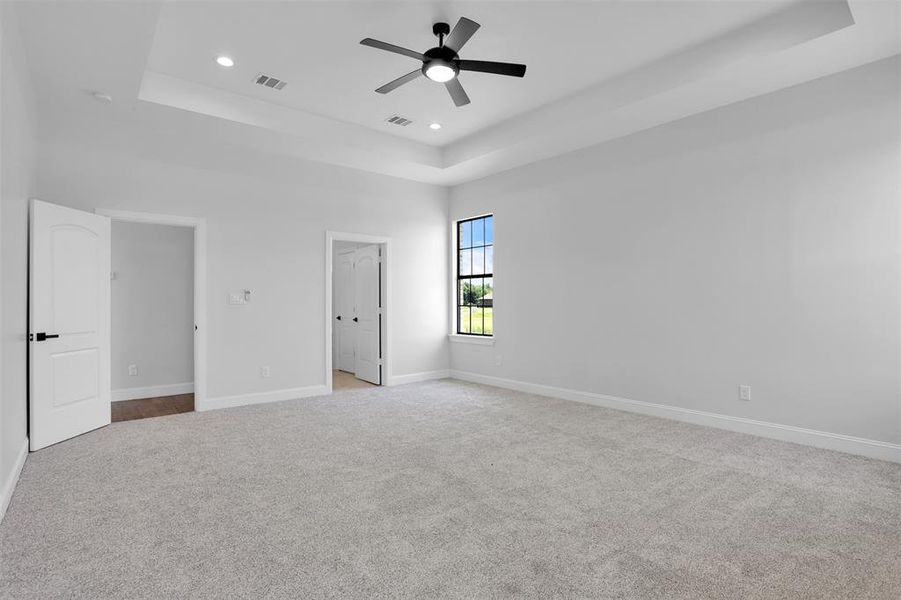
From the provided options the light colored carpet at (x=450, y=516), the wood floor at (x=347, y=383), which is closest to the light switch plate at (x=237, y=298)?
the light colored carpet at (x=450, y=516)

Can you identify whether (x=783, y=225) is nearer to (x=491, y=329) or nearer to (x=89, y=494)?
(x=491, y=329)

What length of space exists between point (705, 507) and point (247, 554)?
8.08ft

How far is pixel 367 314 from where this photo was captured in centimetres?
700

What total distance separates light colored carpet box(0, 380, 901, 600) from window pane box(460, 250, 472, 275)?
329cm

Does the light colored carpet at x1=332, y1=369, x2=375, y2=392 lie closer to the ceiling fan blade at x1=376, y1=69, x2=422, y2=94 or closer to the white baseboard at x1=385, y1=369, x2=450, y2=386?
the white baseboard at x1=385, y1=369, x2=450, y2=386

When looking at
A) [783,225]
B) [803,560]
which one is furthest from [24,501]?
[783,225]

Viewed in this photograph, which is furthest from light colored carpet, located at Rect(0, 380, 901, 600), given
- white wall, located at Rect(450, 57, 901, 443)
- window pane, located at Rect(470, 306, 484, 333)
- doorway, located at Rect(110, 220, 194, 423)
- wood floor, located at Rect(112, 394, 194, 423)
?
window pane, located at Rect(470, 306, 484, 333)

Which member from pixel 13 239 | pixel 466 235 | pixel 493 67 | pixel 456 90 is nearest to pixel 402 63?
pixel 456 90

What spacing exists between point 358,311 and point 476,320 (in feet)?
6.10

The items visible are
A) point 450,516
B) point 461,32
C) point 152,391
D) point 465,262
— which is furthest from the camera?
point 465,262

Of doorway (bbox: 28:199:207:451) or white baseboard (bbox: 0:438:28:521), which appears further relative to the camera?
doorway (bbox: 28:199:207:451)

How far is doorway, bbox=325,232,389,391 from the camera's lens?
625 centimetres

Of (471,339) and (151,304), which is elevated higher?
(151,304)

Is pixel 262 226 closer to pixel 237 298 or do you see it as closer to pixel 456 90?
pixel 237 298
